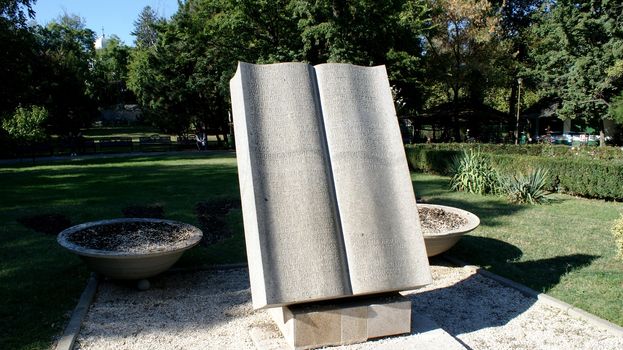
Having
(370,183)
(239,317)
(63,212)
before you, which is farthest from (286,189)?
(63,212)

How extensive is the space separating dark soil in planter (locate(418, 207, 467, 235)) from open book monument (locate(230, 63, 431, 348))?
240 cm

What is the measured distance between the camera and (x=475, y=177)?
1348 cm

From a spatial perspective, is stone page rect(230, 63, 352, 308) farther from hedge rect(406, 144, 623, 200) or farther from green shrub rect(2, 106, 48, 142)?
green shrub rect(2, 106, 48, 142)

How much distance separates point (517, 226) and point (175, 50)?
2729cm

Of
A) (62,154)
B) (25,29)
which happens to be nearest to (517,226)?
(25,29)

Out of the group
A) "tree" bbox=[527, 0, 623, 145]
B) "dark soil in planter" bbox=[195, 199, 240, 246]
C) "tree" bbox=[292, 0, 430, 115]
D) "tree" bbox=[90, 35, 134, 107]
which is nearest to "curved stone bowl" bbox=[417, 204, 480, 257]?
"dark soil in planter" bbox=[195, 199, 240, 246]

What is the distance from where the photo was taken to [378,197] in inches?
176

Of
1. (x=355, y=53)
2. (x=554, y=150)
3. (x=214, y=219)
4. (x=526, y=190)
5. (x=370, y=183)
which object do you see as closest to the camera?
(x=370, y=183)

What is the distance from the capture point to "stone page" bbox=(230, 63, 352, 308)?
402 centimetres

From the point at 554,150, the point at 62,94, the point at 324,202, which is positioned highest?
the point at 62,94

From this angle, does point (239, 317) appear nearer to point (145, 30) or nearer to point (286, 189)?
point (286, 189)

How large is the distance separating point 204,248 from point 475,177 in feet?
27.8

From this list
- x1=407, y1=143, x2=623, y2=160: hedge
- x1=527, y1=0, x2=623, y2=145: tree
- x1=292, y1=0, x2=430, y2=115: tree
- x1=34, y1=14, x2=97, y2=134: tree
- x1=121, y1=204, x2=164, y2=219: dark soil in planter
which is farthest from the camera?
x1=34, y1=14, x2=97, y2=134: tree

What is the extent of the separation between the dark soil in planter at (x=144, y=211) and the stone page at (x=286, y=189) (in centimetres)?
599
